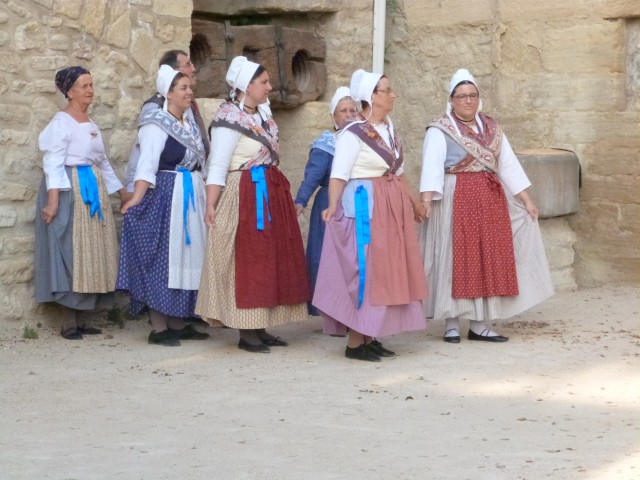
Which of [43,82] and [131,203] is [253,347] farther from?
[43,82]

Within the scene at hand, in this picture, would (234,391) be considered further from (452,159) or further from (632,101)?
(632,101)

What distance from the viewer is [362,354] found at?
20.9ft

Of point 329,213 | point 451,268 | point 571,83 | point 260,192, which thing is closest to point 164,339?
point 260,192

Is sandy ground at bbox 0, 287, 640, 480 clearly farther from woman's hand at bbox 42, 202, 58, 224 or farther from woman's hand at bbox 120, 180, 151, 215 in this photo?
woman's hand at bbox 120, 180, 151, 215

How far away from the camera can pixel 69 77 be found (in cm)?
676

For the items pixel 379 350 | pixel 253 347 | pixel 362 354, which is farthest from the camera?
pixel 253 347

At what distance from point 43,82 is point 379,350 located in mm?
2450

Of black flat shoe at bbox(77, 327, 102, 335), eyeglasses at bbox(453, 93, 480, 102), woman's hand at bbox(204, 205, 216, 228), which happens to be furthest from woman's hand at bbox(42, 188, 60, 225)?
eyeglasses at bbox(453, 93, 480, 102)

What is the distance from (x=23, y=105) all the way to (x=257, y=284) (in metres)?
1.71

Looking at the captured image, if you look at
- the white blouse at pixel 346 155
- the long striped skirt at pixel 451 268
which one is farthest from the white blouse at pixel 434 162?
the white blouse at pixel 346 155

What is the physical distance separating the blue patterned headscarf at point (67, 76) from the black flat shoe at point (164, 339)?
A: 145 cm

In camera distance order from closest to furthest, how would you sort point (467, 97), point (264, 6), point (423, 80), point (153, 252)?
point (467, 97) → point (153, 252) → point (264, 6) → point (423, 80)

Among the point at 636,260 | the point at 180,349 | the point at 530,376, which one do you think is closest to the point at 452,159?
the point at 530,376

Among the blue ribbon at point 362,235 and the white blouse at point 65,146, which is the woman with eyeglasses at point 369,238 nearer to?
the blue ribbon at point 362,235
